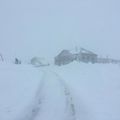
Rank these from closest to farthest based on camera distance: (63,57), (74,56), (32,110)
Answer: (32,110) → (74,56) → (63,57)

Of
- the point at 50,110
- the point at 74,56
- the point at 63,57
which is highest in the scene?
the point at 50,110

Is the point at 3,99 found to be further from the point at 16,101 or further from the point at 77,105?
the point at 77,105

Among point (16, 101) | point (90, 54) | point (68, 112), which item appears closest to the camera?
point (68, 112)

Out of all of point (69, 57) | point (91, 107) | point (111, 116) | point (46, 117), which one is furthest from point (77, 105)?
point (69, 57)

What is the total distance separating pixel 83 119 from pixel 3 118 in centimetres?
254

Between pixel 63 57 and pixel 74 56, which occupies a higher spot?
pixel 74 56

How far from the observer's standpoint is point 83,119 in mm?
8750

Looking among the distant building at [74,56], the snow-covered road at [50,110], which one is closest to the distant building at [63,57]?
the distant building at [74,56]

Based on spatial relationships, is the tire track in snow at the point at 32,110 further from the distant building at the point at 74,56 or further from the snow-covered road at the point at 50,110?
the distant building at the point at 74,56

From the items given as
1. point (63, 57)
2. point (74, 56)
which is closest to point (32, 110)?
point (74, 56)

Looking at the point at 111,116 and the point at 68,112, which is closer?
the point at 111,116

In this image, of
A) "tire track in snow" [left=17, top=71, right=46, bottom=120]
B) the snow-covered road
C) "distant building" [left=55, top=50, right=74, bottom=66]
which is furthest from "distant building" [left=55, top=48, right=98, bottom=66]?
"tire track in snow" [left=17, top=71, right=46, bottom=120]

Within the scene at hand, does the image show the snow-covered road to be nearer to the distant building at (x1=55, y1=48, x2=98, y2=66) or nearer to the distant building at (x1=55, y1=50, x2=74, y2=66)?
the distant building at (x1=55, y1=48, x2=98, y2=66)

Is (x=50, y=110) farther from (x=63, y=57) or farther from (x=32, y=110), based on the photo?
(x=63, y=57)
